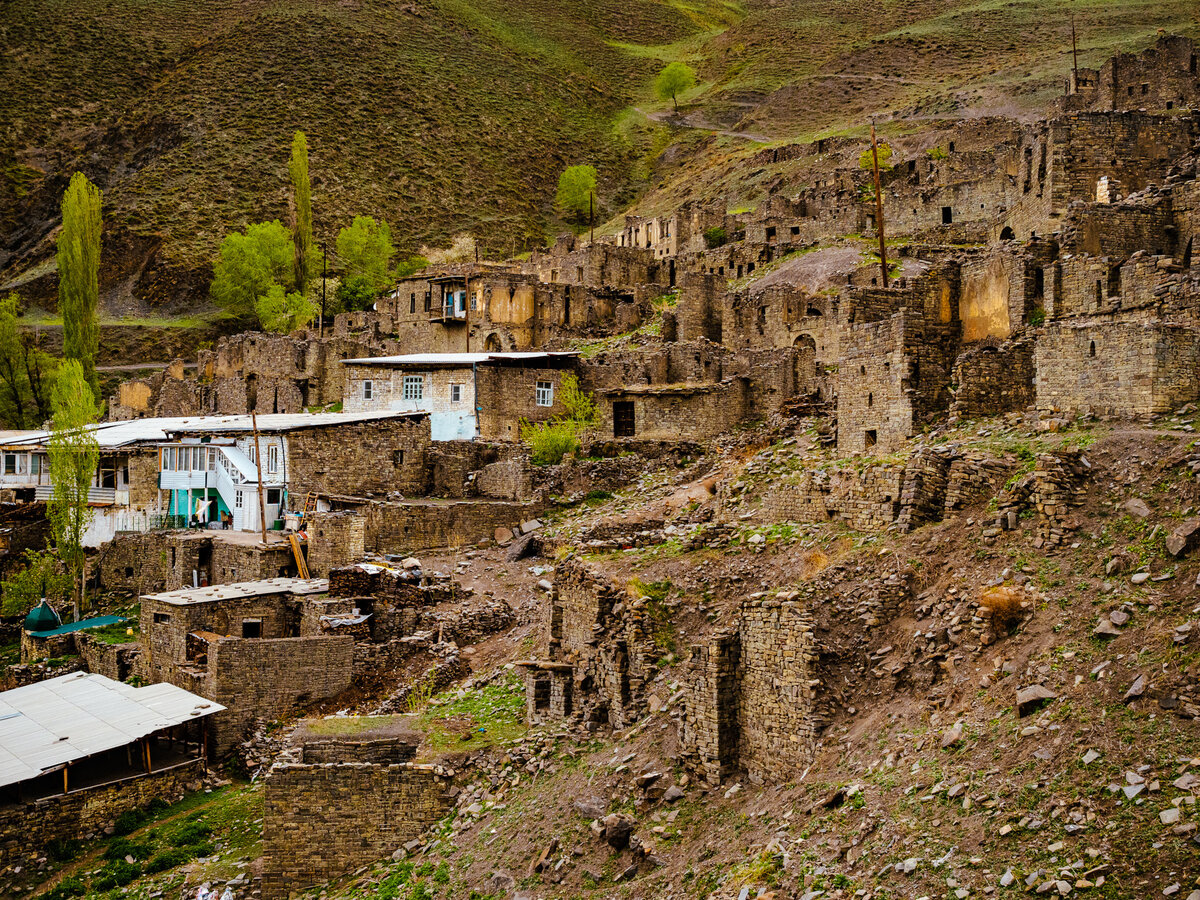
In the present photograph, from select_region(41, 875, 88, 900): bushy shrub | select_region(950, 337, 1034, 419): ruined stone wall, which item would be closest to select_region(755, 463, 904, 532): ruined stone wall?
select_region(950, 337, 1034, 419): ruined stone wall

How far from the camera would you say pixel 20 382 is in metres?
61.8

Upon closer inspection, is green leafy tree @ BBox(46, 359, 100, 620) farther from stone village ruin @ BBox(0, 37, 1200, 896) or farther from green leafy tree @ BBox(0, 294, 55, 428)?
green leafy tree @ BBox(0, 294, 55, 428)

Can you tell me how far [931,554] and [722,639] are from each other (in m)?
2.59

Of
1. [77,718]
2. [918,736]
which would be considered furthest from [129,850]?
[918,736]

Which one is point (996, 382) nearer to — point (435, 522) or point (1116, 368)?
point (1116, 368)

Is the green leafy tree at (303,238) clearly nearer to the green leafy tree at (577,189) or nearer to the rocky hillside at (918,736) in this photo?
the green leafy tree at (577,189)

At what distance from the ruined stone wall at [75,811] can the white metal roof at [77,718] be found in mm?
645

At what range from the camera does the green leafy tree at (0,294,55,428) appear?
6106cm

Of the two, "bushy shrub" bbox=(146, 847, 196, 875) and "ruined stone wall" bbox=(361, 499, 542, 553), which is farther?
→ "ruined stone wall" bbox=(361, 499, 542, 553)

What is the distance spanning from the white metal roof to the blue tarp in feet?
17.4

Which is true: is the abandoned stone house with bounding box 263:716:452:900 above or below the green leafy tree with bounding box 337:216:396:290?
below

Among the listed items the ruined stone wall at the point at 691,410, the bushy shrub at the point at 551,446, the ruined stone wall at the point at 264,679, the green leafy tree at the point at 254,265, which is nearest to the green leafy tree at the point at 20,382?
the green leafy tree at the point at 254,265

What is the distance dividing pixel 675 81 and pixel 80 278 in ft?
297

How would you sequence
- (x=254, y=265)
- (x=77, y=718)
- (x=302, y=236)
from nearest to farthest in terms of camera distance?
(x=77, y=718)
(x=302, y=236)
(x=254, y=265)
